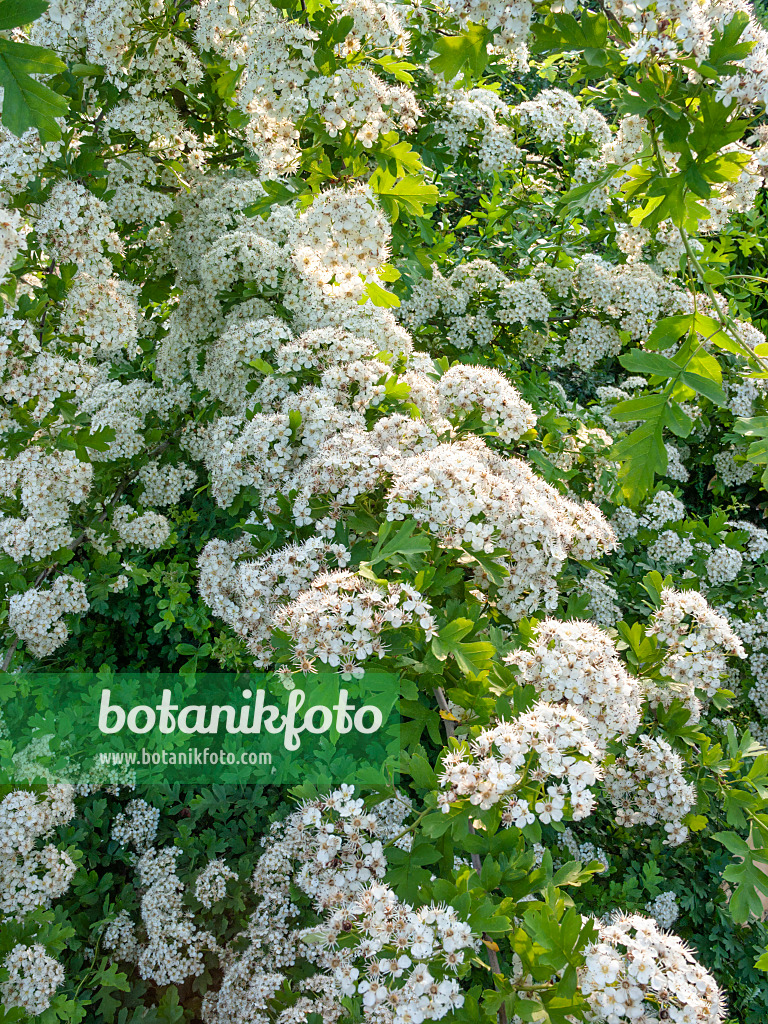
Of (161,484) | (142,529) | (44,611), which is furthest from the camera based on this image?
(161,484)

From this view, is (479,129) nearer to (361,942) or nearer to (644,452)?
(644,452)

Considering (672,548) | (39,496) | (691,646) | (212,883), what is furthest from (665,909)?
(39,496)

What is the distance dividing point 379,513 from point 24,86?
1236 millimetres

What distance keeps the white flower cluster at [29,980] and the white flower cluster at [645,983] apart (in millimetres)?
1621

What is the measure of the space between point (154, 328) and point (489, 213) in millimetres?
1936

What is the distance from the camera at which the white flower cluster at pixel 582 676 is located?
167cm

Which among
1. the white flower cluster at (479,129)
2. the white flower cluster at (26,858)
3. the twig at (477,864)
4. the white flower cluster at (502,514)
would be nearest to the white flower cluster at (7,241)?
the white flower cluster at (502,514)

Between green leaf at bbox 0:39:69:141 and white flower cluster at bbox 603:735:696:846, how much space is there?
6.66 feet

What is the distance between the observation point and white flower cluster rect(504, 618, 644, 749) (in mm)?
1672

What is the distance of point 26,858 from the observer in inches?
94.6

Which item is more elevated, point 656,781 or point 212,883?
point 656,781

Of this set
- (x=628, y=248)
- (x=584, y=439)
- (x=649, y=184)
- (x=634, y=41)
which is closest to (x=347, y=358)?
(x=649, y=184)

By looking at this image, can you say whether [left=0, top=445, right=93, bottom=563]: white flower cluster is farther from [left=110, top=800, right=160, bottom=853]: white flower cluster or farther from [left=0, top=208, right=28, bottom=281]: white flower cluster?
[left=110, top=800, right=160, bottom=853]: white flower cluster

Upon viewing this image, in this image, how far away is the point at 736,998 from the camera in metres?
2.94
